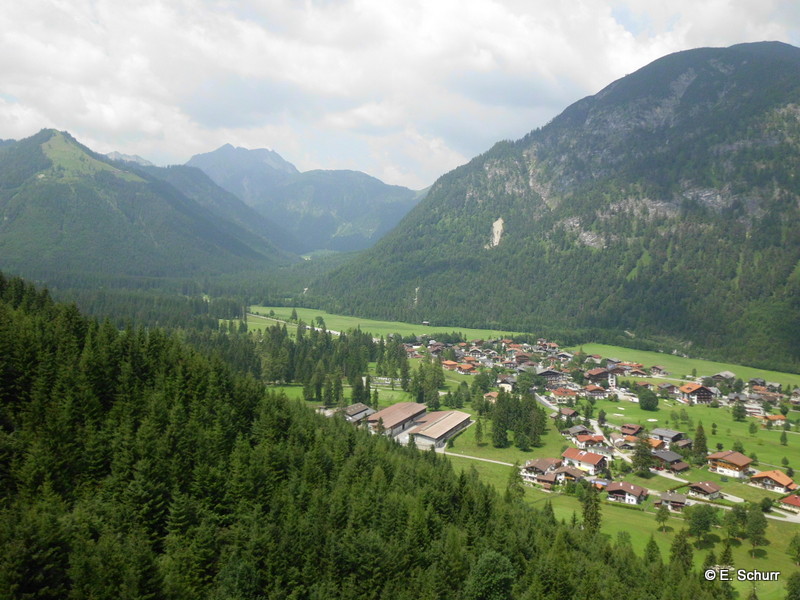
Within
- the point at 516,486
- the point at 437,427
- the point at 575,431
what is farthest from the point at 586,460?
the point at 437,427

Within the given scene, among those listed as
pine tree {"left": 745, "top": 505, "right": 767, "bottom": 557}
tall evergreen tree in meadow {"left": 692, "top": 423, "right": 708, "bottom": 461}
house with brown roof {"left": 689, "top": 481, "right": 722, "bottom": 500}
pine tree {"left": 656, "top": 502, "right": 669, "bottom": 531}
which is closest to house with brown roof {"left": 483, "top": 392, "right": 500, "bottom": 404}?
tall evergreen tree in meadow {"left": 692, "top": 423, "right": 708, "bottom": 461}

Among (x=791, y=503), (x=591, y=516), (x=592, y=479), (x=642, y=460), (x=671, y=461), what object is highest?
(x=591, y=516)

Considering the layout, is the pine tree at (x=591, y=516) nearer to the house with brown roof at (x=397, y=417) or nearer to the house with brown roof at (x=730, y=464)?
the house with brown roof at (x=730, y=464)

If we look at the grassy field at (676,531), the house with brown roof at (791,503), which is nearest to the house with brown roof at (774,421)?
the house with brown roof at (791,503)

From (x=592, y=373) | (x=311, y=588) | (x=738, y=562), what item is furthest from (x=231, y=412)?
(x=592, y=373)

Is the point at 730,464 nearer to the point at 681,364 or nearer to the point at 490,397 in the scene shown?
the point at 490,397

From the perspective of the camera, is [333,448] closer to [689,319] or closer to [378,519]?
[378,519]
